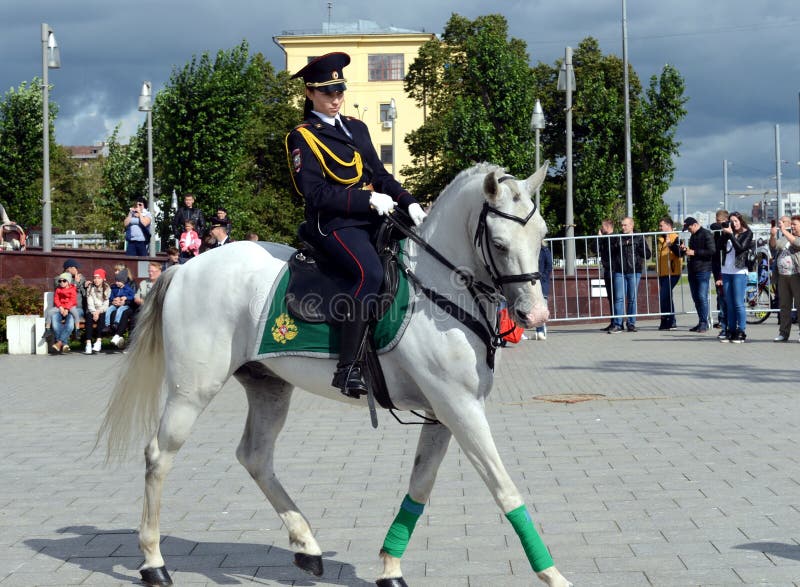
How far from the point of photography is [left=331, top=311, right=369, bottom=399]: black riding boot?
5.59 meters

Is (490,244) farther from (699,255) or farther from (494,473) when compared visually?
(699,255)

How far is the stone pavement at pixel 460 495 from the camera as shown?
5.87 meters

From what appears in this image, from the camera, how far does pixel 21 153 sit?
157 ft

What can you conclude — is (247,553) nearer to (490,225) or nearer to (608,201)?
(490,225)

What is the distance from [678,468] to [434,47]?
203ft

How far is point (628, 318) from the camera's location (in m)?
22.6

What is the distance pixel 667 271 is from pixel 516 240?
1759 centimetres

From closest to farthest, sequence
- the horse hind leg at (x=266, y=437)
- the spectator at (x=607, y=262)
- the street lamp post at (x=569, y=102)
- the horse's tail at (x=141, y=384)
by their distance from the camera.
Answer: the horse hind leg at (x=266, y=437), the horse's tail at (x=141, y=384), the spectator at (x=607, y=262), the street lamp post at (x=569, y=102)

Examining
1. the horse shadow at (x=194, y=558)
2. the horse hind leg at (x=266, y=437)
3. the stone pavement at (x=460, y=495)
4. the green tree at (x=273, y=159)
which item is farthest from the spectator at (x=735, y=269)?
the green tree at (x=273, y=159)

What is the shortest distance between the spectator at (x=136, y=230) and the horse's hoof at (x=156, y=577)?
2088 cm

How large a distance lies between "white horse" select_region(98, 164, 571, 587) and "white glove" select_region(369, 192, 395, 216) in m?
0.22

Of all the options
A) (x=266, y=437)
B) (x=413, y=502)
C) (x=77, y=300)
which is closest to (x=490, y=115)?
(x=77, y=300)

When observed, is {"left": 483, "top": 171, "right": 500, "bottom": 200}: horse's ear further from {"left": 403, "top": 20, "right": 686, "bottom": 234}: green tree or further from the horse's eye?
{"left": 403, "top": 20, "right": 686, "bottom": 234}: green tree

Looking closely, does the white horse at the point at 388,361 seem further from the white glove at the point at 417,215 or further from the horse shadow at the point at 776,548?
the horse shadow at the point at 776,548
